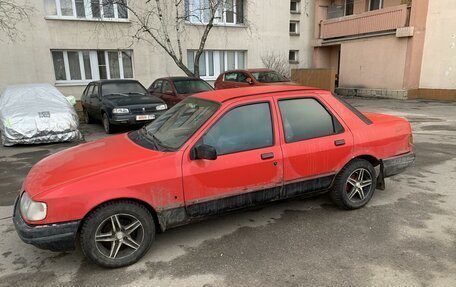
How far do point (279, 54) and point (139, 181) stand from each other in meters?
17.9

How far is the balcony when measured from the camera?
54.6 feet

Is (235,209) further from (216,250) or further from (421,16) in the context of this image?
(421,16)

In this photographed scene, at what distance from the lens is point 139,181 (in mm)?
3086

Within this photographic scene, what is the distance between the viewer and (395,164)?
4406 mm

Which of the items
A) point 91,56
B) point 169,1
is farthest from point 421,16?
point 91,56

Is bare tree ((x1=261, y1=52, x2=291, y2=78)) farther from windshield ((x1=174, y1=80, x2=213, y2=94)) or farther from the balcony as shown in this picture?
windshield ((x1=174, y1=80, x2=213, y2=94))

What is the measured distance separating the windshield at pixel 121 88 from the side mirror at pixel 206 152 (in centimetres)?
819

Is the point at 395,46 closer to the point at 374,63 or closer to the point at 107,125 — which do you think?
the point at 374,63

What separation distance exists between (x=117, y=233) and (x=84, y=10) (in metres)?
14.4

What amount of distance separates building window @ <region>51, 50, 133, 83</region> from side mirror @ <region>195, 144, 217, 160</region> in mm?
13731

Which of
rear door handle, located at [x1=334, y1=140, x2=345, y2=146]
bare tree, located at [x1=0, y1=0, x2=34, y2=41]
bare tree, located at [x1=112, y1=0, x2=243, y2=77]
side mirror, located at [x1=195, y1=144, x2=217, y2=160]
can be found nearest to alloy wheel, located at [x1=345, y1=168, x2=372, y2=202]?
rear door handle, located at [x1=334, y1=140, x2=345, y2=146]

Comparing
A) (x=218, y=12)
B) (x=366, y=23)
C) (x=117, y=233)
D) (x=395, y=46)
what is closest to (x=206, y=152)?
(x=117, y=233)

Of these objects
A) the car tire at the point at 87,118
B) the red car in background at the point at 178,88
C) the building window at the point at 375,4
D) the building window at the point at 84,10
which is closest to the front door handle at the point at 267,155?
the red car in background at the point at 178,88

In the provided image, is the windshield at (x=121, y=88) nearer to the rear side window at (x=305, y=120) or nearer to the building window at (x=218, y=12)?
the building window at (x=218, y=12)
